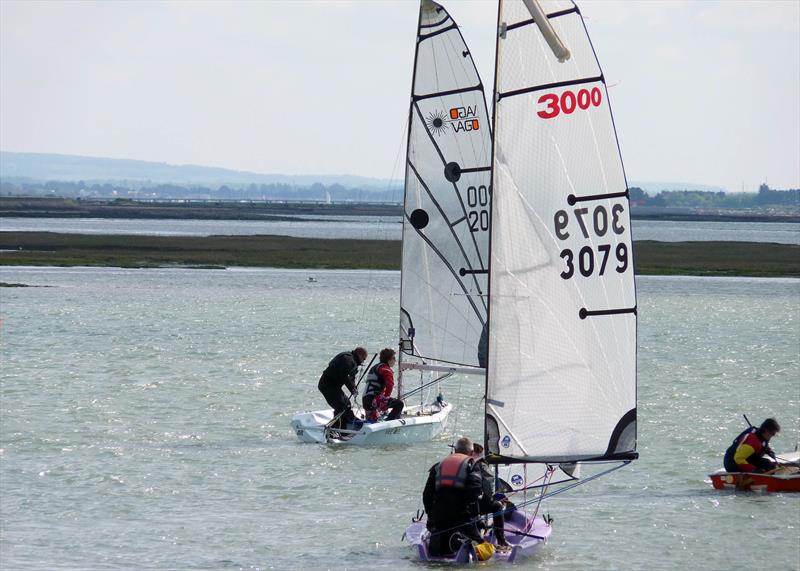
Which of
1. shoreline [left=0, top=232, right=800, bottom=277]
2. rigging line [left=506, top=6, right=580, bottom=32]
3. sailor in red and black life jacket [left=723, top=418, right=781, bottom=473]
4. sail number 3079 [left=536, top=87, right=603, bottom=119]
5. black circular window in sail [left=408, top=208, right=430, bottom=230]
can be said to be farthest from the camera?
shoreline [left=0, top=232, right=800, bottom=277]

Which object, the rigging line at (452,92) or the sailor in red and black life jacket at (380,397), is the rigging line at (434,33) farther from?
the sailor in red and black life jacket at (380,397)

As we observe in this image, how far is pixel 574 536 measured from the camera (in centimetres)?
1806

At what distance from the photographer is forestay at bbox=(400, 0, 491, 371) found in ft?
82.9

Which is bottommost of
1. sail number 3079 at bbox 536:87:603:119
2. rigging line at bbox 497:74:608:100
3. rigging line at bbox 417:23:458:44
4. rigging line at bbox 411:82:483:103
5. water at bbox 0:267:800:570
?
water at bbox 0:267:800:570

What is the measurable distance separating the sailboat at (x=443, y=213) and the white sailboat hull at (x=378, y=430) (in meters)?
0.04

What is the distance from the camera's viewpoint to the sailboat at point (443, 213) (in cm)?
2527

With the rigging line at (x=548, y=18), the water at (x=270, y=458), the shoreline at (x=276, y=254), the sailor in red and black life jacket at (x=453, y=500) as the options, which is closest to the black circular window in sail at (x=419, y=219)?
the water at (x=270, y=458)

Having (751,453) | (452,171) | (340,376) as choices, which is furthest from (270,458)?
(751,453)

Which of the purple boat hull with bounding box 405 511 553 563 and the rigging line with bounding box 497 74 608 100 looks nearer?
the rigging line with bounding box 497 74 608 100

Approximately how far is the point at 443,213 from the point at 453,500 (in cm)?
1094

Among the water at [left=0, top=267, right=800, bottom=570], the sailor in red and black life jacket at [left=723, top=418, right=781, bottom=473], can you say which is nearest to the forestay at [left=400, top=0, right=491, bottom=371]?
the water at [left=0, top=267, right=800, bottom=570]

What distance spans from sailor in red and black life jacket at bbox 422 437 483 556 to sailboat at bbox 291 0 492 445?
889 cm

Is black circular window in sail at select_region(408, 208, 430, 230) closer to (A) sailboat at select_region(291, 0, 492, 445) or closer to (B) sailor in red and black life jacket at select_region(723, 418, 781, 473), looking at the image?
(A) sailboat at select_region(291, 0, 492, 445)

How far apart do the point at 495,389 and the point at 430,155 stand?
10.5 meters
